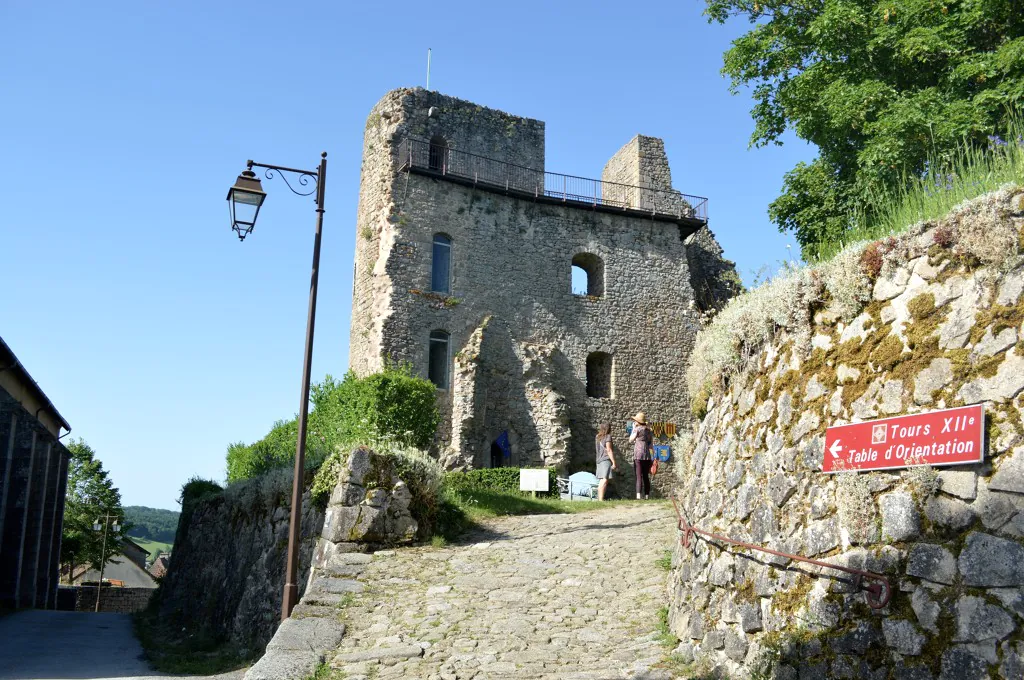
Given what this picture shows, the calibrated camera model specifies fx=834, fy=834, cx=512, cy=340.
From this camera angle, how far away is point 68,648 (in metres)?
12.4

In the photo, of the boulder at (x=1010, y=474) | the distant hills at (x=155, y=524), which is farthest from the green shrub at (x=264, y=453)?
the distant hills at (x=155, y=524)

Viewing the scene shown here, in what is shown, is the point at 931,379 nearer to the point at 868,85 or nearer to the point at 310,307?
the point at 310,307

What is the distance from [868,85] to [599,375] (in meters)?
12.7

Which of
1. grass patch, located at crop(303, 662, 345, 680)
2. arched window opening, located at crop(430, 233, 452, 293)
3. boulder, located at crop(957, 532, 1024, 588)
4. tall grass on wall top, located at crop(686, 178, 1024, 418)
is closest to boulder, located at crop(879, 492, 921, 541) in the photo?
boulder, located at crop(957, 532, 1024, 588)

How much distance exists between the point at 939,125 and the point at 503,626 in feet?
34.4

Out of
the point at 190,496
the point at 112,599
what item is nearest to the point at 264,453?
the point at 190,496

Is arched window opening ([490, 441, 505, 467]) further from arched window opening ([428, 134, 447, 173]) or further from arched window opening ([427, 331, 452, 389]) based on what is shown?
arched window opening ([428, 134, 447, 173])

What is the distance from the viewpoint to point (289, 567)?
8758mm

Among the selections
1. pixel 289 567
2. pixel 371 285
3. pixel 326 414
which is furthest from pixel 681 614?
pixel 371 285

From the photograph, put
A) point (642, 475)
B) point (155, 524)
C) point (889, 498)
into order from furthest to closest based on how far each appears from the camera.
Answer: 1. point (155, 524)
2. point (642, 475)
3. point (889, 498)

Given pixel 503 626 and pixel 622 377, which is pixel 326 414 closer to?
pixel 503 626

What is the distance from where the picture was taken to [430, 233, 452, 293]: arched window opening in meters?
23.3

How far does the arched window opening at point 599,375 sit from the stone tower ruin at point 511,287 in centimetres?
5

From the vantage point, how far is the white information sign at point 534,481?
58.6 feet
